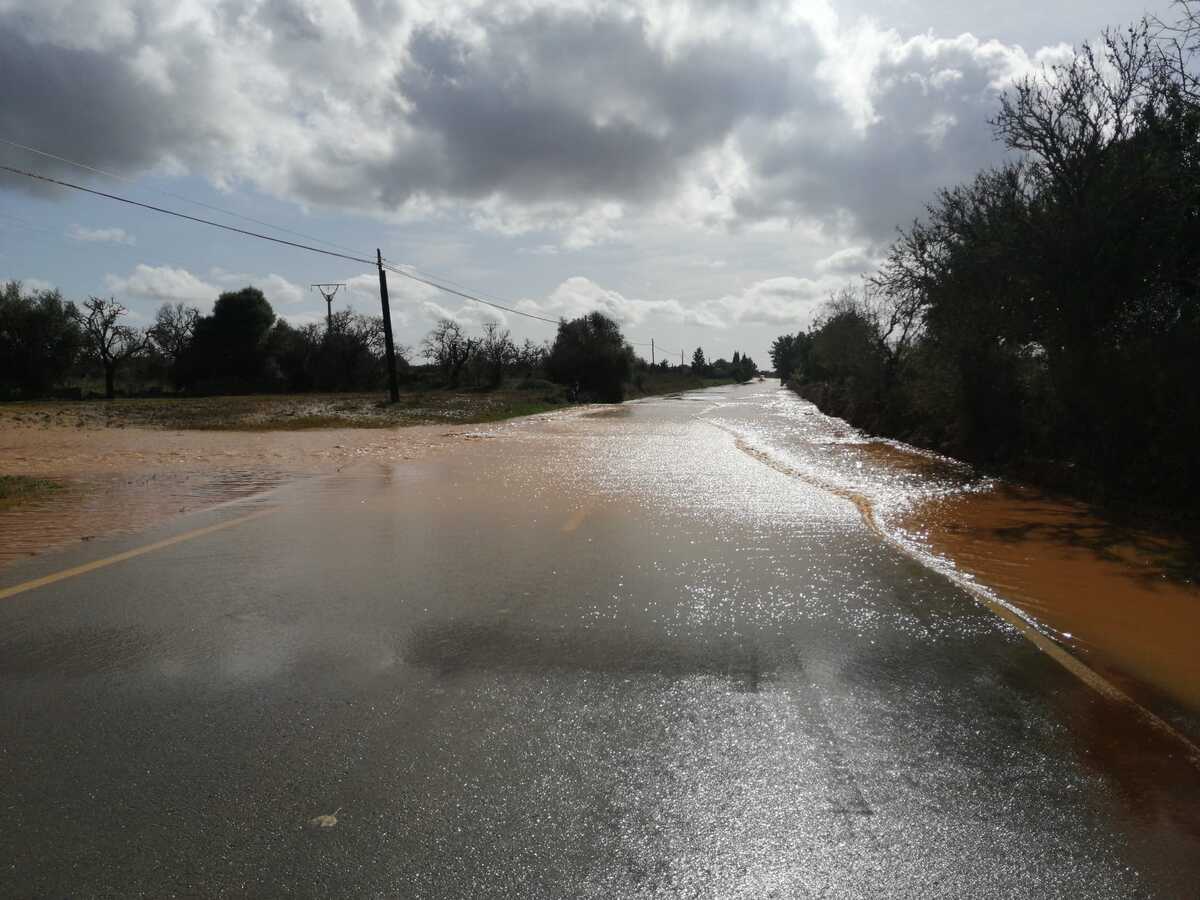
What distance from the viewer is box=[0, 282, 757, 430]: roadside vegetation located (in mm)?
42875

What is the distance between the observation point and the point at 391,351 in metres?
43.2

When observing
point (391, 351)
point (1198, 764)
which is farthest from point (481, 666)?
point (391, 351)

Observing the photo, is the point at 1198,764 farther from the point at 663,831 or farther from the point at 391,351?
the point at 391,351

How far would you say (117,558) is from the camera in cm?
790

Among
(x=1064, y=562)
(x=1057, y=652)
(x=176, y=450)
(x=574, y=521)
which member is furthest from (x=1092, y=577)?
(x=176, y=450)

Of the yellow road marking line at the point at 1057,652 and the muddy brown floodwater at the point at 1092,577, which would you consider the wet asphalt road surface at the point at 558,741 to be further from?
the muddy brown floodwater at the point at 1092,577

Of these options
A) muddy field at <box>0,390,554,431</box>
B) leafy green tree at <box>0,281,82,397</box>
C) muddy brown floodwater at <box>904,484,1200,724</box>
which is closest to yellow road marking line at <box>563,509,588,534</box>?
muddy brown floodwater at <box>904,484,1200,724</box>

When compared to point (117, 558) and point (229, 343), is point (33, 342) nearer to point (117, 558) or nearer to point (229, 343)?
point (229, 343)

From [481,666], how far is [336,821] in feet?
5.72

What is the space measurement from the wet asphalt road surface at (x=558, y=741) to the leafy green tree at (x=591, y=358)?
215ft

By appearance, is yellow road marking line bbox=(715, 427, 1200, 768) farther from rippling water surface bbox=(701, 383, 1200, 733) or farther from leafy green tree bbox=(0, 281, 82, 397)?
leafy green tree bbox=(0, 281, 82, 397)

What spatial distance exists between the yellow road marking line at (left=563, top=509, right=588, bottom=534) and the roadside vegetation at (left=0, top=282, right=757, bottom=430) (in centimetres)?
2491

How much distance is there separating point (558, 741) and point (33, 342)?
58.8 m

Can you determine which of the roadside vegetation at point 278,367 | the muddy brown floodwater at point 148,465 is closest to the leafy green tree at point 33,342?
the roadside vegetation at point 278,367
